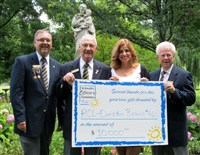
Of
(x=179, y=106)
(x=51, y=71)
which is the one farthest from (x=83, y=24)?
(x=179, y=106)

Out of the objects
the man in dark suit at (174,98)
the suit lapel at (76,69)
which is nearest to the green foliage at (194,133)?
the man in dark suit at (174,98)

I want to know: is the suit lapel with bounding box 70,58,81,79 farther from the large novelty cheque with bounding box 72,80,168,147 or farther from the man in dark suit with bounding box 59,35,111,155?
the large novelty cheque with bounding box 72,80,168,147

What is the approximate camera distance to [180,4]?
12.9m

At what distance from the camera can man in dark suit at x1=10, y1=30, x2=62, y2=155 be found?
388 cm

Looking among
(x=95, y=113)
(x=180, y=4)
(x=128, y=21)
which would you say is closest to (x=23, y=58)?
(x=95, y=113)

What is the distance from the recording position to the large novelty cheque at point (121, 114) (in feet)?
13.2

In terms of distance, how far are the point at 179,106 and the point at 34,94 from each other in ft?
5.43

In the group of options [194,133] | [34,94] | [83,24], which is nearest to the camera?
[34,94]

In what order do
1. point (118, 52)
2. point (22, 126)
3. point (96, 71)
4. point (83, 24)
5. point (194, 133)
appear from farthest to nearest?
point (83, 24) < point (194, 133) < point (118, 52) < point (96, 71) < point (22, 126)

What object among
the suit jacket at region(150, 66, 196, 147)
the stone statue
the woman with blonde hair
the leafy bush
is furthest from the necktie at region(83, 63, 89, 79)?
the stone statue

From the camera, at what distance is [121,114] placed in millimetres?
4184

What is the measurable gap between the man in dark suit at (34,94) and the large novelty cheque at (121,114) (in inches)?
14.0

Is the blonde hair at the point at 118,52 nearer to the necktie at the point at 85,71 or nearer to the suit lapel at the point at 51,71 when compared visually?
the necktie at the point at 85,71

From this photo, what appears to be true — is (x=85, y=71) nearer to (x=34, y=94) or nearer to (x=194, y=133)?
(x=34, y=94)
